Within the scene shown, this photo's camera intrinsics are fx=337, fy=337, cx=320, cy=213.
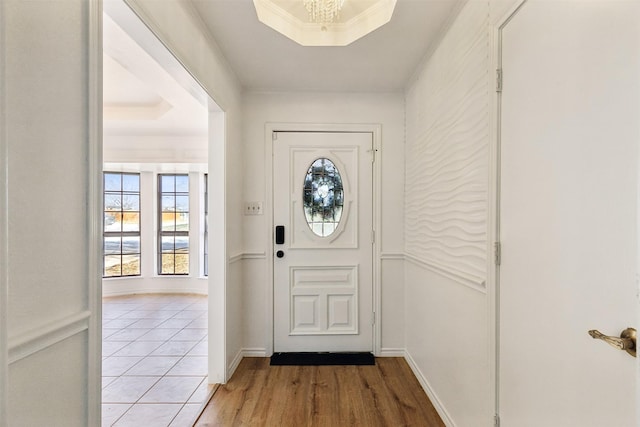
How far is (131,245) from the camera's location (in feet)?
18.6

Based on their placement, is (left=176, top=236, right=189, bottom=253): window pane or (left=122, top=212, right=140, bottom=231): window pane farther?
(left=176, top=236, right=189, bottom=253): window pane

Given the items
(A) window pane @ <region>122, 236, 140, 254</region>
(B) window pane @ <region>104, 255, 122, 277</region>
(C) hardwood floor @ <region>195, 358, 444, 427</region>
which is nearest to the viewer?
(C) hardwood floor @ <region>195, 358, 444, 427</region>

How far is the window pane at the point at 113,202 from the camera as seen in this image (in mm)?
5553

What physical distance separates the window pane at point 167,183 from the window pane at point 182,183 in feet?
0.23

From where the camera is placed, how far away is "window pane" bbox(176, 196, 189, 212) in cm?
574

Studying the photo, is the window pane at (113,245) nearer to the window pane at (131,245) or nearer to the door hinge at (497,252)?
the window pane at (131,245)

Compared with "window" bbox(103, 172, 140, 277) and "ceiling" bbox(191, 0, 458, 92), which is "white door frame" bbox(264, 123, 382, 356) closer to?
"ceiling" bbox(191, 0, 458, 92)

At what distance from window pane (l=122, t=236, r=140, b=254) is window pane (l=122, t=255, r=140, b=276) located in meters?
0.08

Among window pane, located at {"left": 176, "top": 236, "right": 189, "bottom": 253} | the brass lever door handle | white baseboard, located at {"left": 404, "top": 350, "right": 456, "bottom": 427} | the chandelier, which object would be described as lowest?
white baseboard, located at {"left": 404, "top": 350, "right": 456, "bottom": 427}

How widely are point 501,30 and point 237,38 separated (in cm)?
158

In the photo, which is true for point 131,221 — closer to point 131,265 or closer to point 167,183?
point 131,265

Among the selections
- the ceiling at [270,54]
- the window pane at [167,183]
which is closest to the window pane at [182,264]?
the window pane at [167,183]

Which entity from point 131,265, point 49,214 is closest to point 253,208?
point 49,214

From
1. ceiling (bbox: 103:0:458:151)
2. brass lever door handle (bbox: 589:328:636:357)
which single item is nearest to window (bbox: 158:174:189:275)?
ceiling (bbox: 103:0:458:151)
